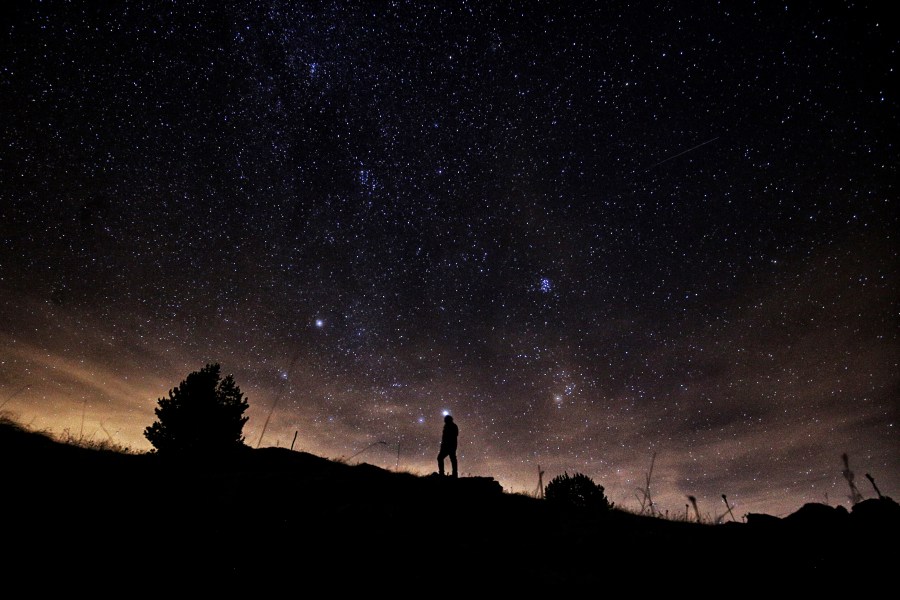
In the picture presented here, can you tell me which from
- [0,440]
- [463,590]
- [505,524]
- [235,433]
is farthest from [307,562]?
[235,433]

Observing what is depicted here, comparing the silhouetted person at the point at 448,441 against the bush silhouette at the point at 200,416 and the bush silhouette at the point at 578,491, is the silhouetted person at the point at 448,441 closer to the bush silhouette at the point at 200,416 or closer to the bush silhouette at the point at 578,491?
the bush silhouette at the point at 578,491

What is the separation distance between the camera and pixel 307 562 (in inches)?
231

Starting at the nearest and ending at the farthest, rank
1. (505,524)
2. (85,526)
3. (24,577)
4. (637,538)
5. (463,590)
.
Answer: (24,577) → (463,590) → (85,526) → (637,538) → (505,524)

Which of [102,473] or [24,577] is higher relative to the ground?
[102,473]

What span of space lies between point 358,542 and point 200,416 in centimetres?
1718

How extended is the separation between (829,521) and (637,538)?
4.20 m

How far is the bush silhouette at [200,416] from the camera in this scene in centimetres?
1792

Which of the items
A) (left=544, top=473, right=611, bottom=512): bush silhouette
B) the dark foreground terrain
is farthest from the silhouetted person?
(left=544, top=473, right=611, bottom=512): bush silhouette

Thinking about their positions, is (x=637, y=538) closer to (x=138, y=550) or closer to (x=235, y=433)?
(x=138, y=550)

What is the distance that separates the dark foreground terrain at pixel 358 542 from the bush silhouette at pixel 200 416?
999cm

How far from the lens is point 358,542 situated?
21.2 ft

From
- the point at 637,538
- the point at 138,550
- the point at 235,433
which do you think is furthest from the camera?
the point at 235,433

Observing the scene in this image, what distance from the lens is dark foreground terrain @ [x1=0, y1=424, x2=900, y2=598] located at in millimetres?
5289

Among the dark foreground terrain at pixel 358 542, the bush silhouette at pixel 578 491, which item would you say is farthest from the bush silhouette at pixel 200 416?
the bush silhouette at pixel 578 491
